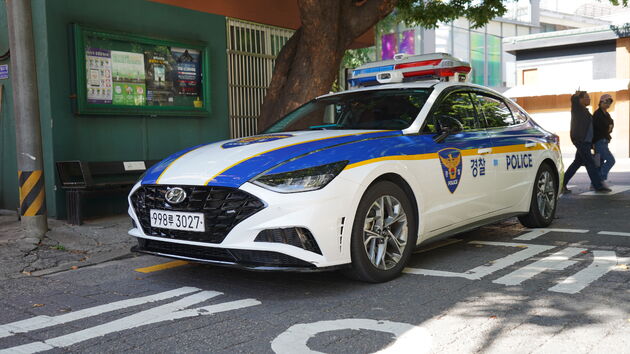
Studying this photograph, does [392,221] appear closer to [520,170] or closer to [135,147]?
[520,170]

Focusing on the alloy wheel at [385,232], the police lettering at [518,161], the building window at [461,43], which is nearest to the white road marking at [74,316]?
the alloy wheel at [385,232]

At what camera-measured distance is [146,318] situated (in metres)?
3.89

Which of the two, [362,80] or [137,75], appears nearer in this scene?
[362,80]

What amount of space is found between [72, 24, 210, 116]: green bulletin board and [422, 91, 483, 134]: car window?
4.79m

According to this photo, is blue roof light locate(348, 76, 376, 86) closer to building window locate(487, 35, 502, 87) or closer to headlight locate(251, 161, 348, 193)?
headlight locate(251, 161, 348, 193)

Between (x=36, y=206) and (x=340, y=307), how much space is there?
402cm

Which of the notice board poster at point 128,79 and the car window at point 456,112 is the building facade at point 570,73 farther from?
the car window at point 456,112

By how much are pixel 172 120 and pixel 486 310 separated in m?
6.47

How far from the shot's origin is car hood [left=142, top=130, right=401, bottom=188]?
4.21m

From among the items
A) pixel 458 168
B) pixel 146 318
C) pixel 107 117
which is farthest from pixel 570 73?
pixel 146 318

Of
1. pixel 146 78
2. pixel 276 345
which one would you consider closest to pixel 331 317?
pixel 276 345

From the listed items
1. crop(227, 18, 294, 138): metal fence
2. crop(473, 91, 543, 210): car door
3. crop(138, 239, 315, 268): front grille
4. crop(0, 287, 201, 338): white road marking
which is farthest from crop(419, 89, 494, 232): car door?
crop(227, 18, 294, 138): metal fence

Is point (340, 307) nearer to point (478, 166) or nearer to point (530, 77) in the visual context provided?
point (478, 166)

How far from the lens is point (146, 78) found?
28.8 ft
